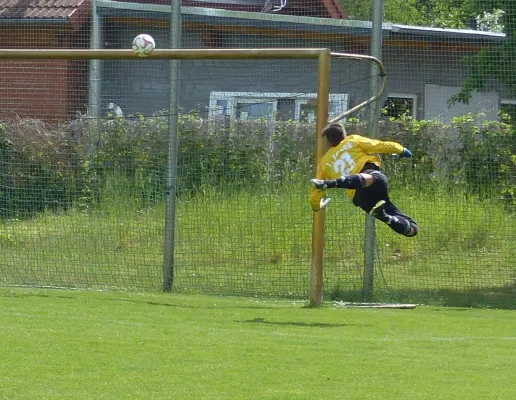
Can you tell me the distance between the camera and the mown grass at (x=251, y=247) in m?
13.0

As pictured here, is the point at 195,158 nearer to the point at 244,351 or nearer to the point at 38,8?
the point at 244,351

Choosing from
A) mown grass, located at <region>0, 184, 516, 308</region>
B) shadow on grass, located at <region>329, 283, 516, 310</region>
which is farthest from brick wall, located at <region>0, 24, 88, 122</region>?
shadow on grass, located at <region>329, 283, 516, 310</region>

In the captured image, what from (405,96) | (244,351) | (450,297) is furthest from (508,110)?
(244,351)

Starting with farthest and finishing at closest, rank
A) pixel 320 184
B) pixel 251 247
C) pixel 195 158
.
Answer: pixel 195 158, pixel 251 247, pixel 320 184

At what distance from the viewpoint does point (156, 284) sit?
42.9ft

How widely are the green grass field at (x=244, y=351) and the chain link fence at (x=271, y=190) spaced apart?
1.73 metres

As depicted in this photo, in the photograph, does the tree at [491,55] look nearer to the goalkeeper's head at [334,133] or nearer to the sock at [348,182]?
the goalkeeper's head at [334,133]

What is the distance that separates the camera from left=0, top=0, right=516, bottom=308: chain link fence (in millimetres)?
13086

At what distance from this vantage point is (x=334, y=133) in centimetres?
1076

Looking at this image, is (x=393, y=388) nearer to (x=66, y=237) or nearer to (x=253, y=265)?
(x=253, y=265)

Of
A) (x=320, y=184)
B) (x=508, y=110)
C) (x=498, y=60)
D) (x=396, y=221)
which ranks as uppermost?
(x=498, y=60)

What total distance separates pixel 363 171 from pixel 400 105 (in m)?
3.87

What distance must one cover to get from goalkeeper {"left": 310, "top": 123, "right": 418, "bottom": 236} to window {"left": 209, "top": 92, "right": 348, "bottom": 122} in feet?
9.73

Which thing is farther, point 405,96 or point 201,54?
point 405,96
